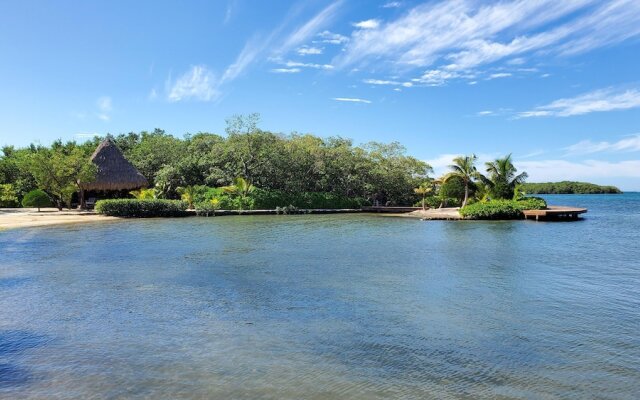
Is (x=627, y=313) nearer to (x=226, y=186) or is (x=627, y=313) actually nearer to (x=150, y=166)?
(x=226, y=186)

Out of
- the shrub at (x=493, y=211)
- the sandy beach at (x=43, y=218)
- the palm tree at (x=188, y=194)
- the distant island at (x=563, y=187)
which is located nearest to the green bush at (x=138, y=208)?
the sandy beach at (x=43, y=218)

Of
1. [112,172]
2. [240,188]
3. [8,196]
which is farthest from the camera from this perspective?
[240,188]

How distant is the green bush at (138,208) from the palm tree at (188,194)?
2786 mm

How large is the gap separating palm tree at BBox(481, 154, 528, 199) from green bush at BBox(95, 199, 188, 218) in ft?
86.2

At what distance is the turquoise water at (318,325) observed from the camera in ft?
20.1

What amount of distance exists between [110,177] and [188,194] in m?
6.94

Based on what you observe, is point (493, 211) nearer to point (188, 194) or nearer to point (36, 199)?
point (188, 194)

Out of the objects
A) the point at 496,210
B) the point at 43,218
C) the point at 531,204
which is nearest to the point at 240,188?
the point at 43,218

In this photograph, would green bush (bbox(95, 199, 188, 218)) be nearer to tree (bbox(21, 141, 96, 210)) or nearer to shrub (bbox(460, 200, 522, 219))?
tree (bbox(21, 141, 96, 210))

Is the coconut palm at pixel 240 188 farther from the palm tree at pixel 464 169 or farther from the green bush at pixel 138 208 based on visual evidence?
the palm tree at pixel 464 169

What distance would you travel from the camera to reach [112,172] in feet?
133

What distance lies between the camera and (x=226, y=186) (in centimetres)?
4272

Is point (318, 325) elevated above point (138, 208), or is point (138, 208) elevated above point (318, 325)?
point (138, 208)

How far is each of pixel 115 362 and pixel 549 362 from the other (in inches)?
253
